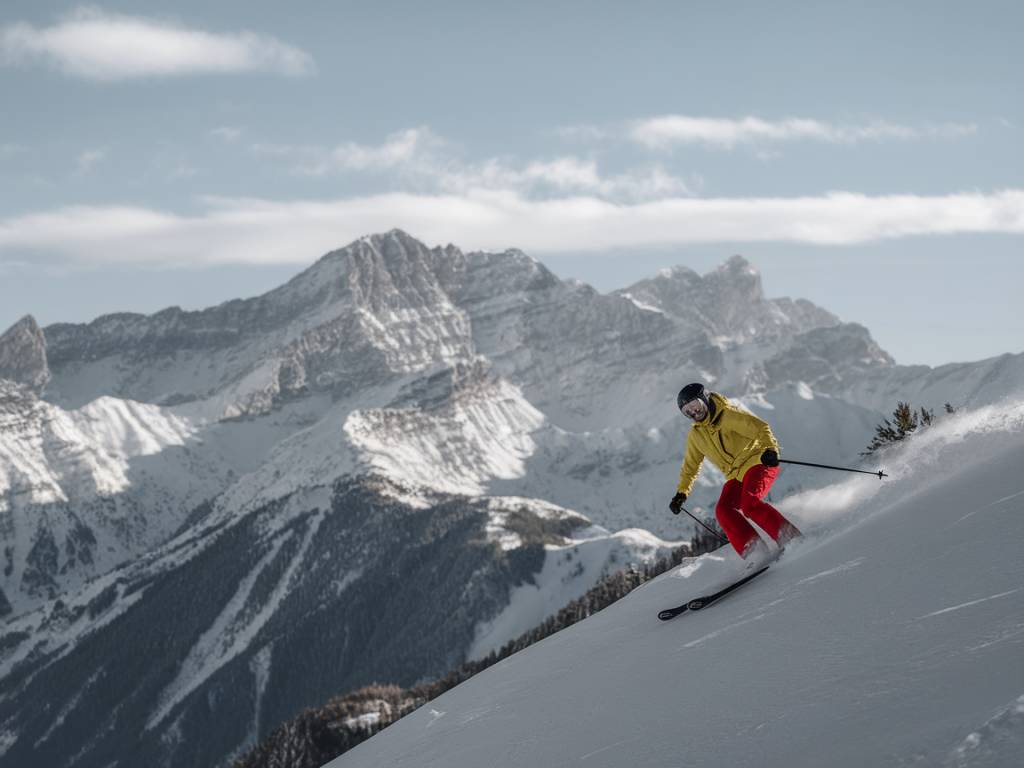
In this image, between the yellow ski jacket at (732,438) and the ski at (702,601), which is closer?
the ski at (702,601)

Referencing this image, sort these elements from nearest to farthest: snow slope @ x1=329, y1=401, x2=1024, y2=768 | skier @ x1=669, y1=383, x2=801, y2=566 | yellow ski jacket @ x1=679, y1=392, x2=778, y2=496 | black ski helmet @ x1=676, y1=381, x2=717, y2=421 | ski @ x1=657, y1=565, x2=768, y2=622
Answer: snow slope @ x1=329, y1=401, x2=1024, y2=768 → ski @ x1=657, y1=565, x2=768, y2=622 → skier @ x1=669, y1=383, x2=801, y2=566 → yellow ski jacket @ x1=679, y1=392, x2=778, y2=496 → black ski helmet @ x1=676, y1=381, x2=717, y2=421

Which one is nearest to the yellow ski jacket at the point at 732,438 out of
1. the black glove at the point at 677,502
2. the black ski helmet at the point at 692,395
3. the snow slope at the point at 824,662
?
the black ski helmet at the point at 692,395

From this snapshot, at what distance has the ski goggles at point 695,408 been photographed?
744 inches

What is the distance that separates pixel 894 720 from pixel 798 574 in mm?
6681

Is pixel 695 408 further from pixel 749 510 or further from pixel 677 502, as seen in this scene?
pixel 677 502

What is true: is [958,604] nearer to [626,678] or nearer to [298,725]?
[626,678]

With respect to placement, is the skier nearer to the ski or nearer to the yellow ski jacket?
the yellow ski jacket

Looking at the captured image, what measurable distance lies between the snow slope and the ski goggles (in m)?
2.49

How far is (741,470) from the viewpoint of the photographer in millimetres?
18938

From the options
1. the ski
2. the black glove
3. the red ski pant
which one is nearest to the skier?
the red ski pant

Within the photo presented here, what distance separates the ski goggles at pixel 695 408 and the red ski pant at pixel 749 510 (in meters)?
1.15

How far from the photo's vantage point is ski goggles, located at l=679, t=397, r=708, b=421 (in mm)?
18906

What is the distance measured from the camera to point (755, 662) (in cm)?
1202

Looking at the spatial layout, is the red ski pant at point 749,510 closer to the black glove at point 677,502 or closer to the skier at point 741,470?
the skier at point 741,470
